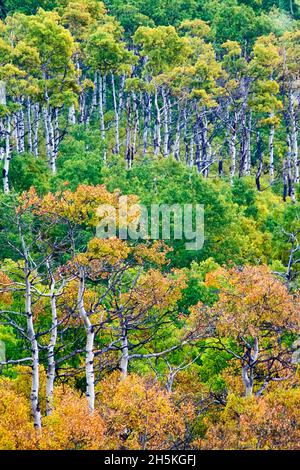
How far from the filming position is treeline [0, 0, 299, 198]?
43656mm

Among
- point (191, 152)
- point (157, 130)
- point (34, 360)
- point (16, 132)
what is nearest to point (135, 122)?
point (191, 152)

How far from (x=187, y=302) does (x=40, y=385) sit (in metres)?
7.83

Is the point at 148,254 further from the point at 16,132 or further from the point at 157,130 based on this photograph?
the point at 16,132

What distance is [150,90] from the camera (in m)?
48.1

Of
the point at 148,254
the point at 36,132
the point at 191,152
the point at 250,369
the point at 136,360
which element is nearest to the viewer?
the point at 250,369

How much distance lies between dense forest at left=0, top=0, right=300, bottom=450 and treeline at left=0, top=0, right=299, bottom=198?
0.17m

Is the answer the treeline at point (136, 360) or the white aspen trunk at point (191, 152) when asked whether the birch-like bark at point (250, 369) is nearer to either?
the treeline at point (136, 360)

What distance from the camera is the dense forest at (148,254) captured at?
904 inches

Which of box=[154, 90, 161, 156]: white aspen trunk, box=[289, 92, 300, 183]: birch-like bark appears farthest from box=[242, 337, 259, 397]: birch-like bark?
box=[154, 90, 161, 156]: white aspen trunk

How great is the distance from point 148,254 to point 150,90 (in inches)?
915

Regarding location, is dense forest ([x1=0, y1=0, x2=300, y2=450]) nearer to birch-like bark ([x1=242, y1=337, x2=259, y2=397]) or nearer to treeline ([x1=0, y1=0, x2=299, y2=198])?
birch-like bark ([x1=242, y1=337, x2=259, y2=397])

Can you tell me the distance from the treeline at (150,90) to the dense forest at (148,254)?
0.57 feet

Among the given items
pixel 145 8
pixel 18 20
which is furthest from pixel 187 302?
pixel 145 8

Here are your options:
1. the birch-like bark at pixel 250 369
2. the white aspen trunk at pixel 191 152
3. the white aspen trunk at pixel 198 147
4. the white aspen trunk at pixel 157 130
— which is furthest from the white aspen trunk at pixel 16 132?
the birch-like bark at pixel 250 369
